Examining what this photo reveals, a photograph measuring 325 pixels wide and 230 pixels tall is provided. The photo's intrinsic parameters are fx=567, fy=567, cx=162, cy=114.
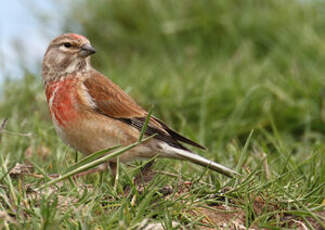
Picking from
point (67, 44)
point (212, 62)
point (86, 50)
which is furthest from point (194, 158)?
point (212, 62)

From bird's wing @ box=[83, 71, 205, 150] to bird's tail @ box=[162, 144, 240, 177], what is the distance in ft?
0.20

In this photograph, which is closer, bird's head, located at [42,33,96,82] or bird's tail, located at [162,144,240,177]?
bird's tail, located at [162,144,240,177]

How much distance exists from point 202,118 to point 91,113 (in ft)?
5.55

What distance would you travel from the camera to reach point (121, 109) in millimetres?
4262

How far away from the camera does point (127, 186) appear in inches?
145

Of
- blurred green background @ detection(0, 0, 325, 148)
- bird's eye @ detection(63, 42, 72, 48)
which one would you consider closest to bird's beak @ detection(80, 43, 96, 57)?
bird's eye @ detection(63, 42, 72, 48)

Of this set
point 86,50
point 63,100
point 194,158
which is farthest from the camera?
point 86,50

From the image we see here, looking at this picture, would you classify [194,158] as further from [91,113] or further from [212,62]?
[212,62]

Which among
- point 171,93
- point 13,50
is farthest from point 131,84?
point 13,50

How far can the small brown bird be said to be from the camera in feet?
13.0

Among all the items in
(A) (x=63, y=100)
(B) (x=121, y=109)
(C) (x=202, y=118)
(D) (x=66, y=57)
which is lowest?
(C) (x=202, y=118)

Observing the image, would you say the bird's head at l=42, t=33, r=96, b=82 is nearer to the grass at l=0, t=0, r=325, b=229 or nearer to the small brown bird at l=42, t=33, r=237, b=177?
the small brown bird at l=42, t=33, r=237, b=177

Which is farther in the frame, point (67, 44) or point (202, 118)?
point (202, 118)

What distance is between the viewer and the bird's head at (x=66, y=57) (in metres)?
4.37
